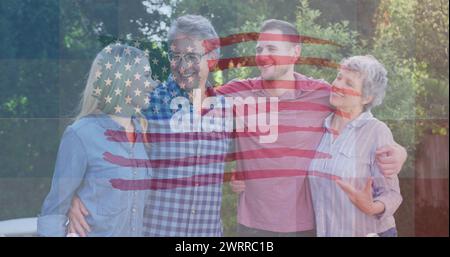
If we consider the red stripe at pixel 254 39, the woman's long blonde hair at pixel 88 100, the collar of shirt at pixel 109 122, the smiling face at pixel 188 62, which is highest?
the red stripe at pixel 254 39

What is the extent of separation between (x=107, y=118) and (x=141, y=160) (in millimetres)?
211

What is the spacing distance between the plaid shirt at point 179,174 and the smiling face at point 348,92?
47 centimetres

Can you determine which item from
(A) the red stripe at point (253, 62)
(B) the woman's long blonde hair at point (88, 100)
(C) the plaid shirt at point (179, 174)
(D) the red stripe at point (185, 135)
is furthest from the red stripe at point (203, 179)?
(A) the red stripe at point (253, 62)

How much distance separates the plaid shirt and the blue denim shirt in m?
0.05

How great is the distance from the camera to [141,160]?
2762 millimetres

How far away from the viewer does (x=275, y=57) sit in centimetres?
279

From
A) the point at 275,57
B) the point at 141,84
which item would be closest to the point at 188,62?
the point at 141,84

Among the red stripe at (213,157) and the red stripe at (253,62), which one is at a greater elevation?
the red stripe at (253,62)

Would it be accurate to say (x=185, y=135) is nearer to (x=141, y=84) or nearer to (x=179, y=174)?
(x=179, y=174)

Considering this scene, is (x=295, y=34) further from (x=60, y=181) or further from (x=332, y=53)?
(x=60, y=181)

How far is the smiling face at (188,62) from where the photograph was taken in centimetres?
275

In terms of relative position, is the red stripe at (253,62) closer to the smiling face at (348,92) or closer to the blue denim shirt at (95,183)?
the smiling face at (348,92)

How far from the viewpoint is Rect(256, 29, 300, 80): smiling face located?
2.78m

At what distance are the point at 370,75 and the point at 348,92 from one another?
117mm
